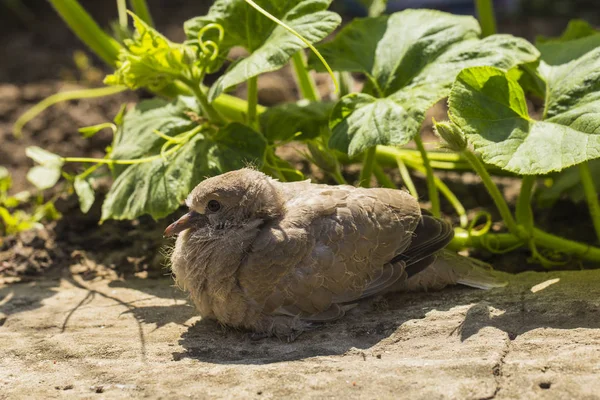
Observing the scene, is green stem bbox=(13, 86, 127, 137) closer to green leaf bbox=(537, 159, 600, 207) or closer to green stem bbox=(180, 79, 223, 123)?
green stem bbox=(180, 79, 223, 123)

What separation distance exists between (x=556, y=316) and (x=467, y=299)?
397 mm

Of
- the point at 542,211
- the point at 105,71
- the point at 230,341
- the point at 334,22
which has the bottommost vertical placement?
the point at 542,211

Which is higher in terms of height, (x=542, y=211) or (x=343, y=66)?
(x=343, y=66)

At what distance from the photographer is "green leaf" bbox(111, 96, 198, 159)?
3828 mm

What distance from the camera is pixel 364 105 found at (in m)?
3.45

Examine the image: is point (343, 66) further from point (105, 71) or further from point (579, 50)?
point (105, 71)

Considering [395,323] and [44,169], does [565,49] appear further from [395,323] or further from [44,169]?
[44,169]

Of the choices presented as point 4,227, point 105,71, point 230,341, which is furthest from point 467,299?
point 105,71

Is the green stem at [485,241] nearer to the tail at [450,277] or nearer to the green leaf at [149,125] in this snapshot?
the tail at [450,277]

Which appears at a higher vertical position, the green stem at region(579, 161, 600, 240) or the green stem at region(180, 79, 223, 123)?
the green stem at region(180, 79, 223, 123)

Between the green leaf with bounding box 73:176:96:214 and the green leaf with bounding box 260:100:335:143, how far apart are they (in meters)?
0.90

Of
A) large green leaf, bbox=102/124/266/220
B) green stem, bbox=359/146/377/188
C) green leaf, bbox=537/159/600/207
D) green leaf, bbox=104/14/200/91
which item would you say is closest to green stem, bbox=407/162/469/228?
green stem, bbox=359/146/377/188

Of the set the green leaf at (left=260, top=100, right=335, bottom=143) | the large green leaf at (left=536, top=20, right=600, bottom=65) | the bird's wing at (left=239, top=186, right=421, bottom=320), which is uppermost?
the large green leaf at (left=536, top=20, right=600, bottom=65)

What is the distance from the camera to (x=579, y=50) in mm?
3592
